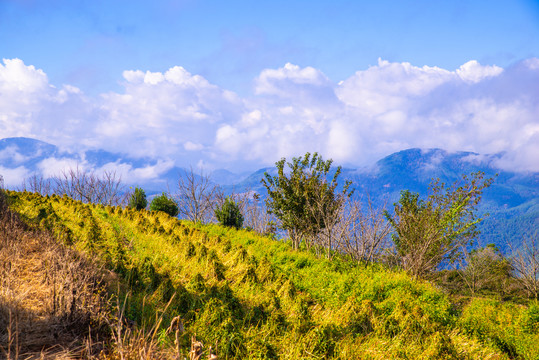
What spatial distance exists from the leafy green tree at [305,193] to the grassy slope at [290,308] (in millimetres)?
3236

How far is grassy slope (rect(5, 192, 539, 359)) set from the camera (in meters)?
4.83

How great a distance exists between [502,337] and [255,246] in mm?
8704

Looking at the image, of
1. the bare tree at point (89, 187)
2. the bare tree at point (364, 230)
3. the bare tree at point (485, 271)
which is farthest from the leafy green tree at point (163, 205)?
the bare tree at point (485, 271)

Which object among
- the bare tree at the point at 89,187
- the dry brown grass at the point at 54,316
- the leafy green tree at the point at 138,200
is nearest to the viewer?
the dry brown grass at the point at 54,316

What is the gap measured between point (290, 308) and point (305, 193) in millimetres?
7489

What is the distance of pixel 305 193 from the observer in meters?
13.5

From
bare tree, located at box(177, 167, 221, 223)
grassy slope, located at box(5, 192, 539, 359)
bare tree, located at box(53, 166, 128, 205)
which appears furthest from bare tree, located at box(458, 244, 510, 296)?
bare tree, located at box(53, 166, 128, 205)

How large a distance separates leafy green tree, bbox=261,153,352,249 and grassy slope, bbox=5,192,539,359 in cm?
324

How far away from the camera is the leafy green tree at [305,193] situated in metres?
13.7

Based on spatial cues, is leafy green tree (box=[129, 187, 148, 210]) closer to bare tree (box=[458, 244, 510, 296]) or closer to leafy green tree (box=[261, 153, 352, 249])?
leafy green tree (box=[261, 153, 352, 249])

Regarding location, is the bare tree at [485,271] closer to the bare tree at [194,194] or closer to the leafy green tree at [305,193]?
the leafy green tree at [305,193]

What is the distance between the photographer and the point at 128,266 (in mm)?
7184

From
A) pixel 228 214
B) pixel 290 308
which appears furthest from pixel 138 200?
pixel 290 308

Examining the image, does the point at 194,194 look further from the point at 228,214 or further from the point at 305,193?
the point at 305,193
